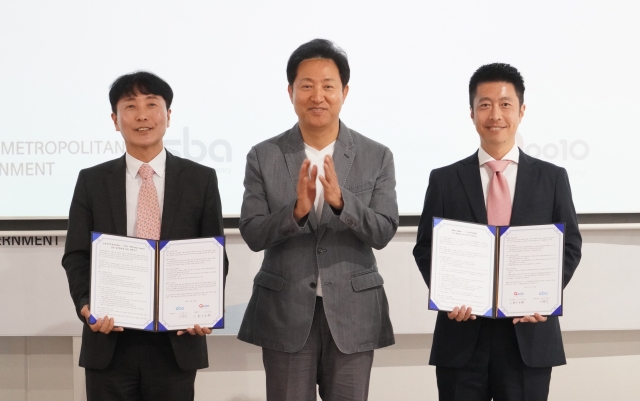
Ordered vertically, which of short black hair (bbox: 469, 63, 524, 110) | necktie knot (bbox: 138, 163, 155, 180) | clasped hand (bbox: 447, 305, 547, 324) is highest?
short black hair (bbox: 469, 63, 524, 110)

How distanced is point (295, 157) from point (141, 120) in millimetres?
559

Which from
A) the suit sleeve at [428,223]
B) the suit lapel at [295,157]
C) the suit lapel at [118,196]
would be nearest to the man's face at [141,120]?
the suit lapel at [118,196]

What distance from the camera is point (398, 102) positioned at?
3.47 m

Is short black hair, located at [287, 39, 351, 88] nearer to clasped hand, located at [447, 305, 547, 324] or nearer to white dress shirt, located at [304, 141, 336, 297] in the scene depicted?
white dress shirt, located at [304, 141, 336, 297]

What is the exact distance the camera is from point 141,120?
2.30 m

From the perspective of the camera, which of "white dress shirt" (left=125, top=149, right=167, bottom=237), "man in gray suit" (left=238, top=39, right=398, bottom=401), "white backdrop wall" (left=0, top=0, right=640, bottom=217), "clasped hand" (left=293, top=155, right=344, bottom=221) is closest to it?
"clasped hand" (left=293, top=155, right=344, bottom=221)

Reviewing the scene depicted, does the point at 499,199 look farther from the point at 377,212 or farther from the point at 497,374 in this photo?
the point at 497,374

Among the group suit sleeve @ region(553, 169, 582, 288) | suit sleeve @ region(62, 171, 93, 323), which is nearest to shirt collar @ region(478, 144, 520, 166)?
suit sleeve @ region(553, 169, 582, 288)

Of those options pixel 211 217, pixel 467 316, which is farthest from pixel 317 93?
pixel 467 316

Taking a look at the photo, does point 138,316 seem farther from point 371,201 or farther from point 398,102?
point 398,102

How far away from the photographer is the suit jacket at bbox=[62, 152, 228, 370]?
2.20 meters

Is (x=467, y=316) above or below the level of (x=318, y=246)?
below

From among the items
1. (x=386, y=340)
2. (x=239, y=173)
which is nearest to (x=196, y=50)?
(x=239, y=173)

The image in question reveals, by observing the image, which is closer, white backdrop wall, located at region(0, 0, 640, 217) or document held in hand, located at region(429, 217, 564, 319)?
document held in hand, located at region(429, 217, 564, 319)
